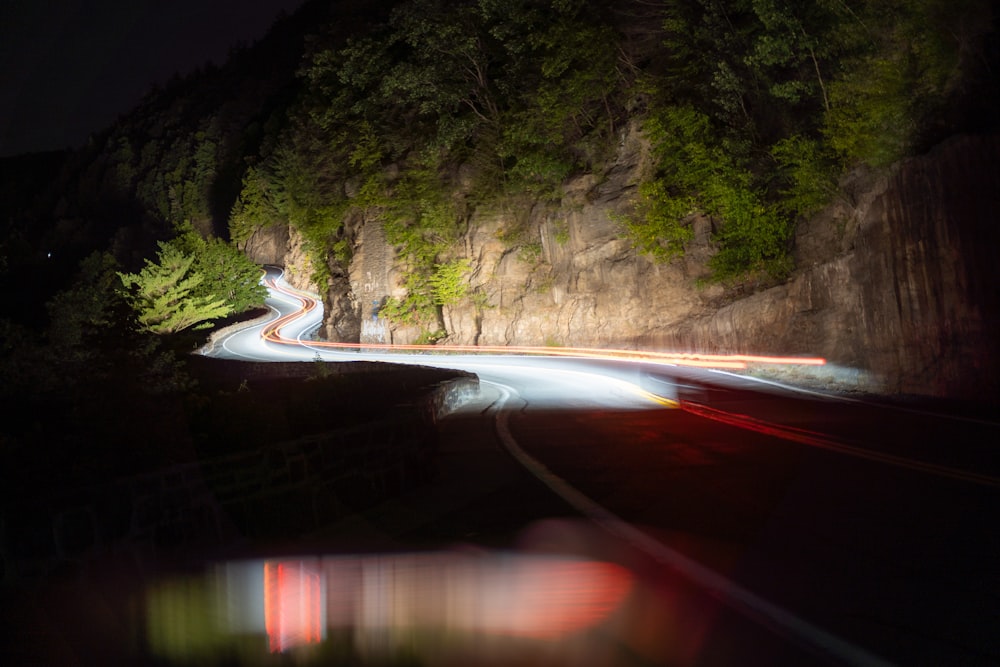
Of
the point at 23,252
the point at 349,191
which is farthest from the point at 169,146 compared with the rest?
the point at 23,252

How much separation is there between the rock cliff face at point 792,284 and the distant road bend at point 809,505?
8.86 feet

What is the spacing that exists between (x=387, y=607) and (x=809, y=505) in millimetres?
4461

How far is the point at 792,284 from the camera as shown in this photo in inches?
1048

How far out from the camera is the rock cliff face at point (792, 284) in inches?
623

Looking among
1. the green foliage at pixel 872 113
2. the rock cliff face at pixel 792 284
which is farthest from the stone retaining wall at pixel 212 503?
the green foliage at pixel 872 113

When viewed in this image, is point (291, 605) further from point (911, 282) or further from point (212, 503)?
point (911, 282)

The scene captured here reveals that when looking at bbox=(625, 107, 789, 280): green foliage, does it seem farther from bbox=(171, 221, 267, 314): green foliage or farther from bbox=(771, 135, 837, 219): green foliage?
bbox=(171, 221, 267, 314): green foliage

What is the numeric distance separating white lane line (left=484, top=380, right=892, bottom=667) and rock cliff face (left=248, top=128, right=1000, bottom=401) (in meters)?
11.9

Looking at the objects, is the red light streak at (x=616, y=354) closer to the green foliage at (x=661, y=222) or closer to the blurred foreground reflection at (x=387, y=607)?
the green foliage at (x=661, y=222)

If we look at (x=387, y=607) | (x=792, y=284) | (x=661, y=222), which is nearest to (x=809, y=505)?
(x=387, y=607)

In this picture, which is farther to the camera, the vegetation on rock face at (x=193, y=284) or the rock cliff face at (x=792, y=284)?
the vegetation on rock face at (x=193, y=284)

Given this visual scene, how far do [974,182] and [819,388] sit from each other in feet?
23.7

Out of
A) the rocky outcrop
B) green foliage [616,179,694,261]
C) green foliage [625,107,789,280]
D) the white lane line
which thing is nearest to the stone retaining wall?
the white lane line

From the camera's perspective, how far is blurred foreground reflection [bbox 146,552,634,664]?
4.24m
